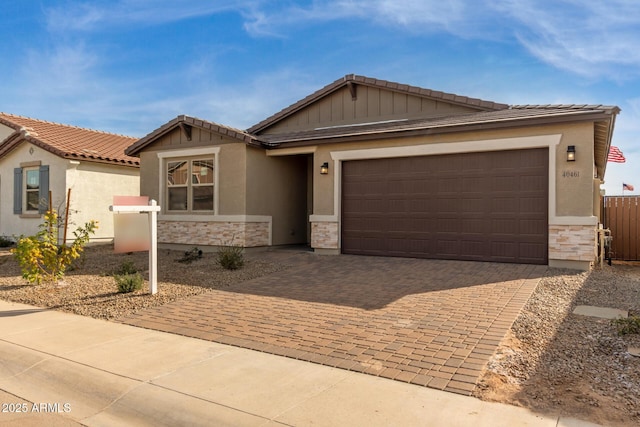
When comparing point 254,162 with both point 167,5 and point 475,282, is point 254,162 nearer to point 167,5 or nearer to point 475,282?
point 167,5

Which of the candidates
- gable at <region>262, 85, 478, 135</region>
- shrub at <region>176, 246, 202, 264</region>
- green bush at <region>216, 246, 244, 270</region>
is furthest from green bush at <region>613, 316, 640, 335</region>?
shrub at <region>176, 246, 202, 264</region>

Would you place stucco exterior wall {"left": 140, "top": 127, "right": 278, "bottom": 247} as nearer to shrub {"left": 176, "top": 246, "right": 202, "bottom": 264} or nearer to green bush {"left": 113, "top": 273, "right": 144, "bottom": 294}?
shrub {"left": 176, "top": 246, "right": 202, "bottom": 264}

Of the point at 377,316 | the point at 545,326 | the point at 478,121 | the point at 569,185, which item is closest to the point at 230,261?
the point at 377,316

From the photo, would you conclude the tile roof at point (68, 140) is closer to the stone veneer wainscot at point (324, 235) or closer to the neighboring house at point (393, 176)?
the neighboring house at point (393, 176)

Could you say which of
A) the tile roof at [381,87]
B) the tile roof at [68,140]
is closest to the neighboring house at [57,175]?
the tile roof at [68,140]

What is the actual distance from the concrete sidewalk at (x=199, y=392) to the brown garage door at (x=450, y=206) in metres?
7.24

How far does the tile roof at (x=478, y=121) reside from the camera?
957cm

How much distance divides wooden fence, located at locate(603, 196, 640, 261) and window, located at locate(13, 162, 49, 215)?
1950 cm

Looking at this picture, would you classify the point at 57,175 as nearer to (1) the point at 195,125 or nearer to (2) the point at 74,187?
(2) the point at 74,187

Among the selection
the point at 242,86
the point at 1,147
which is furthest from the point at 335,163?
the point at 1,147

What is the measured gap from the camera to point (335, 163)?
12.6m

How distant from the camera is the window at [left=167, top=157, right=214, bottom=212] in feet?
46.4

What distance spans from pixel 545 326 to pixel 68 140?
17907mm

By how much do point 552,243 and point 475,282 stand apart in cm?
263
